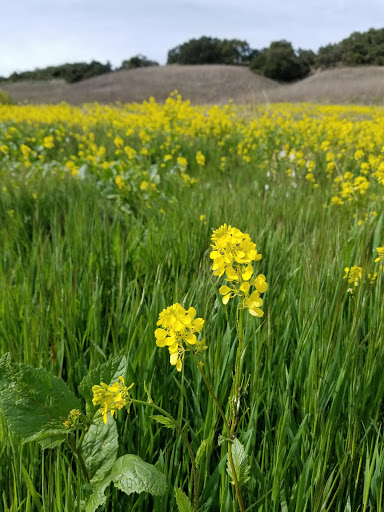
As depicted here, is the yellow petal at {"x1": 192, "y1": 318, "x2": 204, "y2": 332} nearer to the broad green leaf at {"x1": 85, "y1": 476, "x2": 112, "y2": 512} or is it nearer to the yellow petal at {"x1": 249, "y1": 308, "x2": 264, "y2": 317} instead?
the yellow petal at {"x1": 249, "y1": 308, "x2": 264, "y2": 317}

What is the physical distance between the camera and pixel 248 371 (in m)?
1.06

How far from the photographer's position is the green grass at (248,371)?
0.81m

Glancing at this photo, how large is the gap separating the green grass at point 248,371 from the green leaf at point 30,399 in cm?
6

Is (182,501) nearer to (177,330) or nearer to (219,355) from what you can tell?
(177,330)

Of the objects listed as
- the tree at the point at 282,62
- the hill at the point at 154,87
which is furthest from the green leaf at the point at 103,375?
the tree at the point at 282,62

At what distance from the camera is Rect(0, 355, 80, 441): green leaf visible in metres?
0.78

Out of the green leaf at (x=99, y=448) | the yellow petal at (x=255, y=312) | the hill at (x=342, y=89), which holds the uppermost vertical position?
the hill at (x=342, y=89)

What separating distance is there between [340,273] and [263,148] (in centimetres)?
398

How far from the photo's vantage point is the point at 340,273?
1318 millimetres

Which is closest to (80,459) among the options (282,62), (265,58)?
(282,62)

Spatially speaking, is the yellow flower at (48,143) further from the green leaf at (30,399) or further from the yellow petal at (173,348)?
the yellow petal at (173,348)

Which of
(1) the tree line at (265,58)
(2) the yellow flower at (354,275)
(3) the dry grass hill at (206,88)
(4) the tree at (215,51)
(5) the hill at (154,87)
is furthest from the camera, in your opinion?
(4) the tree at (215,51)

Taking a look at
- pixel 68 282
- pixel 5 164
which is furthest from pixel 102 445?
pixel 5 164

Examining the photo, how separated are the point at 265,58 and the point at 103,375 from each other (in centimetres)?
3657
